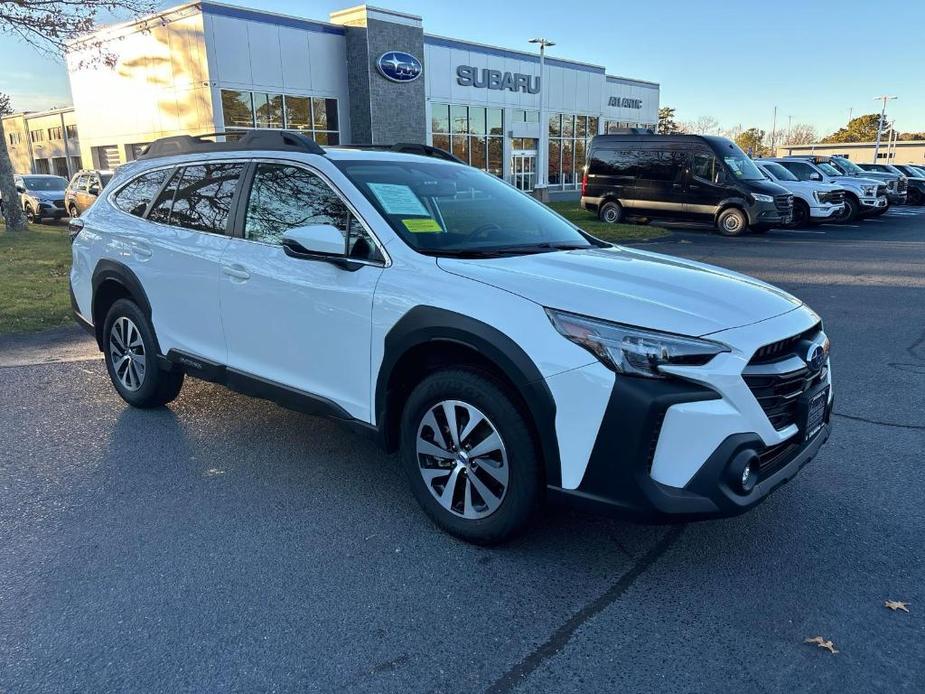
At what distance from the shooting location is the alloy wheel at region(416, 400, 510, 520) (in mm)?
3037

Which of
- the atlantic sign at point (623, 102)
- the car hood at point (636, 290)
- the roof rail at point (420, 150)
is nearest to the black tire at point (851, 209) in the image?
A: the roof rail at point (420, 150)

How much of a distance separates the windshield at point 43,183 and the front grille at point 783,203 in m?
21.5

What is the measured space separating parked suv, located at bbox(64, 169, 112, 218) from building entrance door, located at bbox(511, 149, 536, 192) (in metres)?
22.2

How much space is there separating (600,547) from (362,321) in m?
1.58

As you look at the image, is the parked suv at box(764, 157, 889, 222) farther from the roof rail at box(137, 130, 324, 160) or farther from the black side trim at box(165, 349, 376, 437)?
the black side trim at box(165, 349, 376, 437)

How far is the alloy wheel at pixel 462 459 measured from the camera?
3.04 m

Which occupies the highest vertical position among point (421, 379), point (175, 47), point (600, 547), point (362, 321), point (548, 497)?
point (175, 47)

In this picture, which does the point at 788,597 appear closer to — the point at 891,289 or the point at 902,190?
the point at 891,289

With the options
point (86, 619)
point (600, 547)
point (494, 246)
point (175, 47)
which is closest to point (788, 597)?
point (600, 547)

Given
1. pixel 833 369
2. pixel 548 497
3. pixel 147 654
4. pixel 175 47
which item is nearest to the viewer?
pixel 147 654

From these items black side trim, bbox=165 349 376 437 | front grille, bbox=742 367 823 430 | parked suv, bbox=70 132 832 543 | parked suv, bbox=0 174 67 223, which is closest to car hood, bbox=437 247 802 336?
parked suv, bbox=70 132 832 543

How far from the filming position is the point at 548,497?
2.89 meters

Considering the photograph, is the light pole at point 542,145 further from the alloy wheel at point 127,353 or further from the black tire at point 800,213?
the alloy wheel at point 127,353

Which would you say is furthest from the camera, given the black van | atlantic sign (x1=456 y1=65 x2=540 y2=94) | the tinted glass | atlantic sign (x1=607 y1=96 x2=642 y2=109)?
atlantic sign (x1=607 y1=96 x2=642 y2=109)
